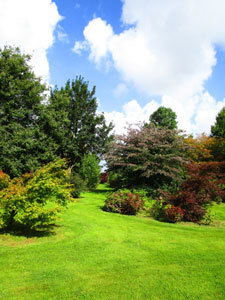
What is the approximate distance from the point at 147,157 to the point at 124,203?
5268 millimetres

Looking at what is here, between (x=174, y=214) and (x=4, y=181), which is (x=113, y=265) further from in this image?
(x=174, y=214)

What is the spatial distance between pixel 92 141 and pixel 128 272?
74.4ft

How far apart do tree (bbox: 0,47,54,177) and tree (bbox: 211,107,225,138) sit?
76.6ft

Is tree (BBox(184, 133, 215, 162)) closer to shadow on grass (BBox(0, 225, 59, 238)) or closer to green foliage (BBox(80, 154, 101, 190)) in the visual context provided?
green foliage (BBox(80, 154, 101, 190))

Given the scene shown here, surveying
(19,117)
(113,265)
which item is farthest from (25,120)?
(113,265)

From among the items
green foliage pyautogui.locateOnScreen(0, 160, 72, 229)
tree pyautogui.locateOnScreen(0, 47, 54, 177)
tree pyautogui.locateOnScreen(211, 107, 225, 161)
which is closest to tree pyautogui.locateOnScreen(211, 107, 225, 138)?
tree pyautogui.locateOnScreen(211, 107, 225, 161)

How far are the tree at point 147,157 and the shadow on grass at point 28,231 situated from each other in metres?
7.92

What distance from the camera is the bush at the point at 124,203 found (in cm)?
918

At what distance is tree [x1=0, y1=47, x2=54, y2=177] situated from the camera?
17125mm

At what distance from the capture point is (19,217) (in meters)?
5.21

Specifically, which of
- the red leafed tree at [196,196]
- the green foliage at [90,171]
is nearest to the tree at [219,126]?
the green foliage at [90,171]

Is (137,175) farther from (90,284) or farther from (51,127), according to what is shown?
(90,284)

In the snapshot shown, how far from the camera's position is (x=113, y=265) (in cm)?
393

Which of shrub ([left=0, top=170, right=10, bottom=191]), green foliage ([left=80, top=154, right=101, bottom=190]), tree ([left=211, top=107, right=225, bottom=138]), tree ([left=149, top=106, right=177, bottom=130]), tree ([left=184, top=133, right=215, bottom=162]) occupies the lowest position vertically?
shrub ([left=0, top=170, right=10, bottom=191])
